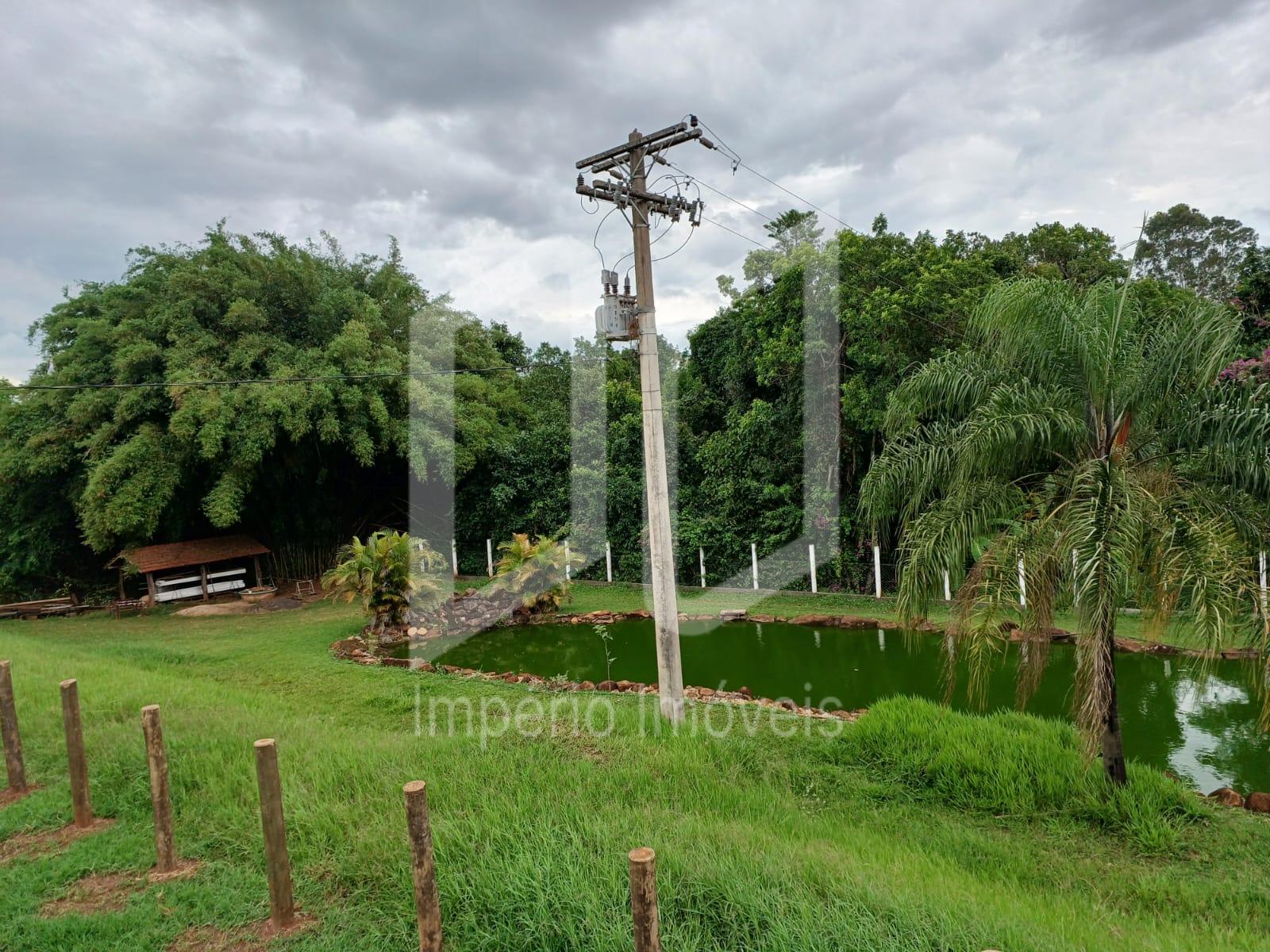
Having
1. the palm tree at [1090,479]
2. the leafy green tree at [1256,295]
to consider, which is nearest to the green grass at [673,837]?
the palm tree at [1090,479]

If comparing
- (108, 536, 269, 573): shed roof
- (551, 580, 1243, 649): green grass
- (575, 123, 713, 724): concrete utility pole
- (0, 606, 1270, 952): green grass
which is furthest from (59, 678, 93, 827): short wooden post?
(108, 536, 269, 573): shed roof

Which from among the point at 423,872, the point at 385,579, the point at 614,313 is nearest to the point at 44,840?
the point at 423,872

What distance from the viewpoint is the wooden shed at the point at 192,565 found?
13.1 meters

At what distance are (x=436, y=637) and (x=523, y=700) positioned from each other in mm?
4244

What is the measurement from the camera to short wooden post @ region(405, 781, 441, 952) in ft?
8.66

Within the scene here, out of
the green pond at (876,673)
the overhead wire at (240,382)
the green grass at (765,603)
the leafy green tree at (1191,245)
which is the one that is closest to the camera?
the green pond at (876,673)

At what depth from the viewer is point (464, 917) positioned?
289 centimetres

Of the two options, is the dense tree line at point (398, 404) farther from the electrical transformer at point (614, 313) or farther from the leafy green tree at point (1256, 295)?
the electrical transformer at point (614, 313)

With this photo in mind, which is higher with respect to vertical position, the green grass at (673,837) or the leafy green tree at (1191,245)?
the leafy green tree at (1191,245)

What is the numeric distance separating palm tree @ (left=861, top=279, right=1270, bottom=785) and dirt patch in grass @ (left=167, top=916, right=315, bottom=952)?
3.90 m

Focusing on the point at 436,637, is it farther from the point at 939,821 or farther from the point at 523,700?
the point at 939,821

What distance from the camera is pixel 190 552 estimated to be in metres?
13.5

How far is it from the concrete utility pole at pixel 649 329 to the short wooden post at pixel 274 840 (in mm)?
3089

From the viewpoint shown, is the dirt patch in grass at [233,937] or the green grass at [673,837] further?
the dirt patch in grass at [233,937]
